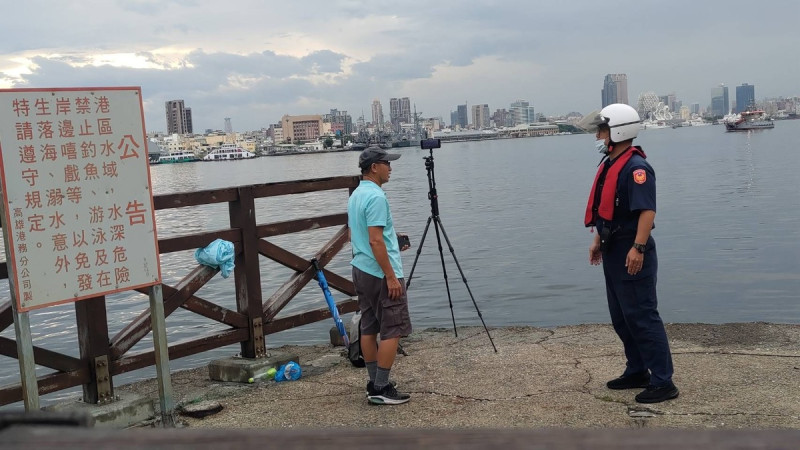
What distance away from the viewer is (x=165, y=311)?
20.6ft

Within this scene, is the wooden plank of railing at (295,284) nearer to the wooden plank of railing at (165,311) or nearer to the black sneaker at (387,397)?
the wooden plank of railing at (165,311)

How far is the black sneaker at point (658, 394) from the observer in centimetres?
554

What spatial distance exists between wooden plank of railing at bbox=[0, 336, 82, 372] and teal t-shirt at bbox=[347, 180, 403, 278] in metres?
2.11

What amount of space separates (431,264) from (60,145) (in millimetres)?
14138

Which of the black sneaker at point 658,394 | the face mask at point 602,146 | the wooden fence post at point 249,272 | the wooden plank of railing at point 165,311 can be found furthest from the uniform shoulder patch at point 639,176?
the wooden plank of railing at point 165,311

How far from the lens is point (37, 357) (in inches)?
224

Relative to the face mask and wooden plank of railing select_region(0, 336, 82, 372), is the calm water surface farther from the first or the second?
the face mask

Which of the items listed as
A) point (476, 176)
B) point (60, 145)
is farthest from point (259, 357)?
point (476, 176)

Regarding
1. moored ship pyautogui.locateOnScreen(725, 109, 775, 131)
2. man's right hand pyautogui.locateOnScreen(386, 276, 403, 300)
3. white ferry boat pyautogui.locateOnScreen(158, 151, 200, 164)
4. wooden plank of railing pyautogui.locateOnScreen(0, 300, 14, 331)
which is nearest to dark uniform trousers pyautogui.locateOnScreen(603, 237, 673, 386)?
man's right hand pyautogui.locateOnScreen(386, 276, 403, 300)

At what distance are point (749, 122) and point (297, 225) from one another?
164 meters

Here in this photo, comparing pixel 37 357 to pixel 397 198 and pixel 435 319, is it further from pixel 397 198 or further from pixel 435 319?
pixel 397 198

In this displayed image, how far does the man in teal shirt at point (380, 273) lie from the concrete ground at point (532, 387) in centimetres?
23

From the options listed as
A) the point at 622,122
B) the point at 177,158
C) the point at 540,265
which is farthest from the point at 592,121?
the point at 177,158

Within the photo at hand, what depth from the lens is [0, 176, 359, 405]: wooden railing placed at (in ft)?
19.2
